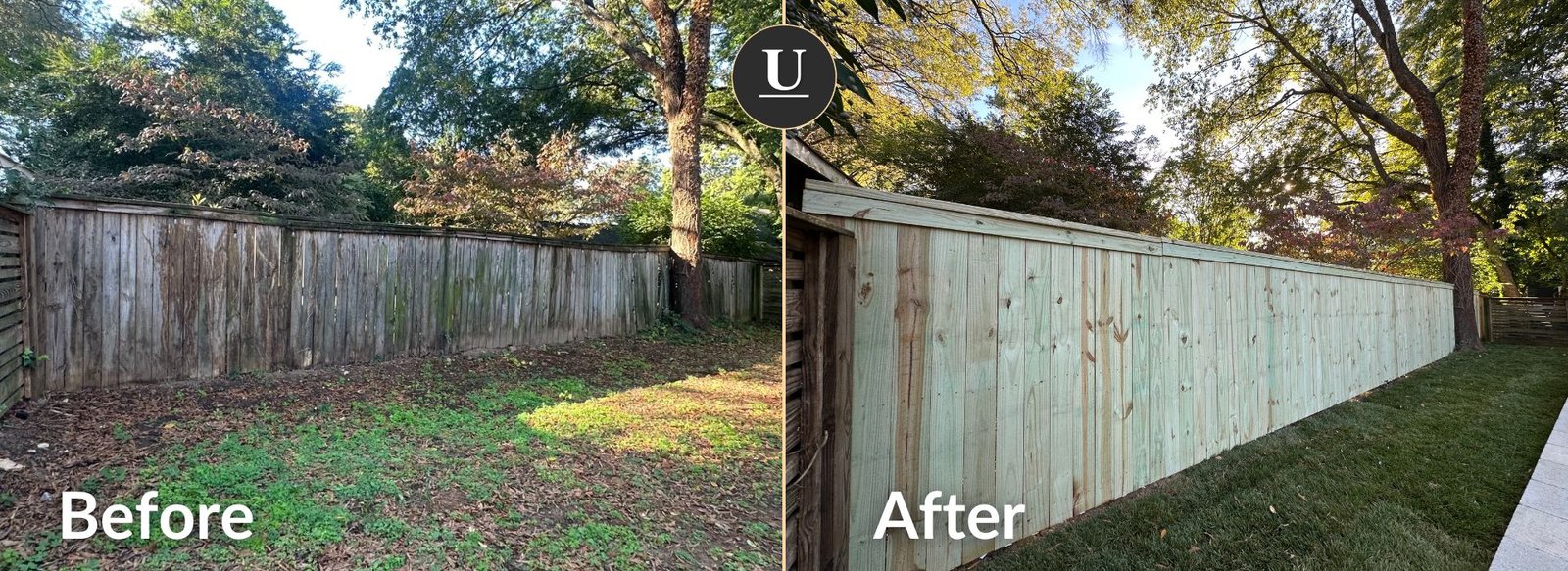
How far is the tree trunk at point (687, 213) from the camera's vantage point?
1928 mm

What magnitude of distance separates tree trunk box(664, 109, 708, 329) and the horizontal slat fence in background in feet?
55.1

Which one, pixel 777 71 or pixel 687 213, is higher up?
pixel 777 71

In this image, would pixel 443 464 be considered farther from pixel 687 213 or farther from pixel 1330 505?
pixel 1330 505

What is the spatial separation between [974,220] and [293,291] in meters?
3.09

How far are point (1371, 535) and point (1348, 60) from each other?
1037cm

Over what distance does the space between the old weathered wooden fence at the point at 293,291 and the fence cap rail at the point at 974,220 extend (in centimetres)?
62

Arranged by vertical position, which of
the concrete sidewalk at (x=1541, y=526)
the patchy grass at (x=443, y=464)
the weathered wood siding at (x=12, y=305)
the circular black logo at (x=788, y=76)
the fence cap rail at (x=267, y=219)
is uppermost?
the circular black logo at (x=788, y=76)

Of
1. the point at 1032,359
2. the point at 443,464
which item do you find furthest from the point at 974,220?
the point at 443,464

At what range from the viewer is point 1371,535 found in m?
2.18

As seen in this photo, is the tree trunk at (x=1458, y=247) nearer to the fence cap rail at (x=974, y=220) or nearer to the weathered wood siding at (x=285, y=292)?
the fence cap rail at (x=974, y=220)

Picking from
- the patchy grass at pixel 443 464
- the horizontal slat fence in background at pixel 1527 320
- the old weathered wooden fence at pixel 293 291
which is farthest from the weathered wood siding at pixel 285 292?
the horizontal slat fence in background at pixel 1527 320

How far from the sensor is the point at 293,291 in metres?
2.75

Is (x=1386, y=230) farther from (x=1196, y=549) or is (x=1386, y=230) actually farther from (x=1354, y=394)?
(x=1196, y=549)

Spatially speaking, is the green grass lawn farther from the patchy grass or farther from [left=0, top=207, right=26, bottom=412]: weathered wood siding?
[left=0, top=207, right=26, bottom=412]: weathered wood siding
